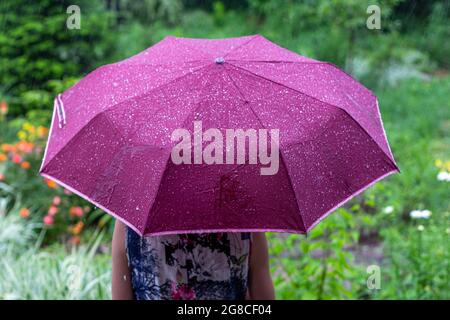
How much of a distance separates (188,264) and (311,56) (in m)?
Answer: 7.02

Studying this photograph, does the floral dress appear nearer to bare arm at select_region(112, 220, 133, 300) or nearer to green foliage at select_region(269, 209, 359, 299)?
bare arm at select_region(112, 220, 133, 300)

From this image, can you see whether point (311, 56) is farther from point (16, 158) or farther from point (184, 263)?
point (184, 263)

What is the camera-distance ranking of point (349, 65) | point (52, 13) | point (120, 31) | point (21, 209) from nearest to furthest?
point (21, 209) < point (52, 13) < point (349, 65) < point (120, 31)

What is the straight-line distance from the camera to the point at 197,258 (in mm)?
2098

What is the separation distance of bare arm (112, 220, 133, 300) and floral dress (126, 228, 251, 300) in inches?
0.8

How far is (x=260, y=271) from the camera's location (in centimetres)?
221

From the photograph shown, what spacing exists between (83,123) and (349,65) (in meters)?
6.34

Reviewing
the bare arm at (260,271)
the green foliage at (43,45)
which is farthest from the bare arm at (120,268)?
the green foliage at (43,45)

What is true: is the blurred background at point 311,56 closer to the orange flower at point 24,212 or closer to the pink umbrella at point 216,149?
the orange flower at point 24,212

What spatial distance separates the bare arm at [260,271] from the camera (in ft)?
7.07

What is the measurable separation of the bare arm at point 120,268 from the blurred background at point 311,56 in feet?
4.57

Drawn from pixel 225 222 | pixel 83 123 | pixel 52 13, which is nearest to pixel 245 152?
pixel 225 222

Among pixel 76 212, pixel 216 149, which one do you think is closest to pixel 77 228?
pixel 76 212
